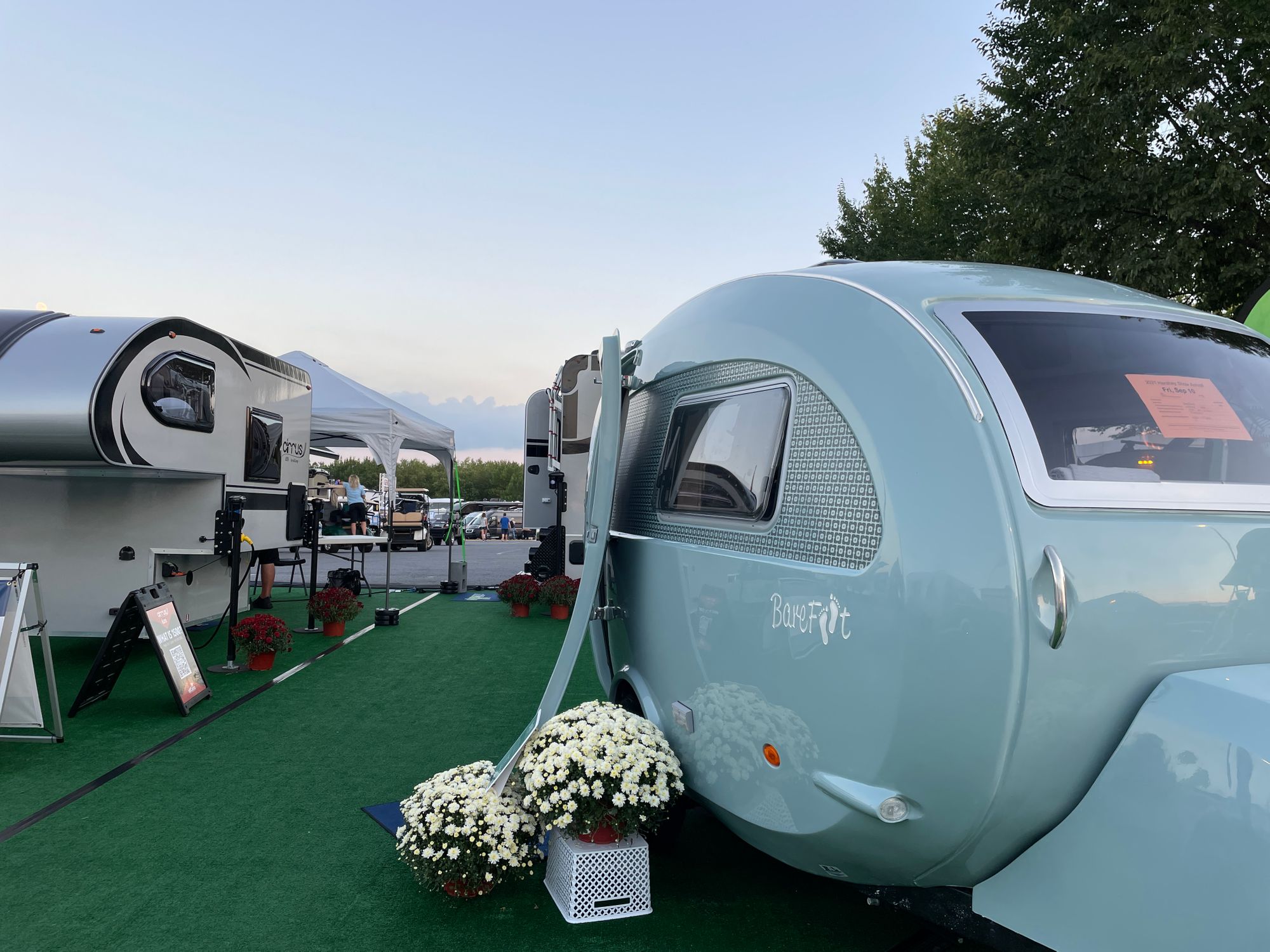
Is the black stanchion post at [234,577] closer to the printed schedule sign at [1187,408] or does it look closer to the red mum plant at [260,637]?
the red mum plant at [260,637]

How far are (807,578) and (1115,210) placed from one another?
10223 millimetres

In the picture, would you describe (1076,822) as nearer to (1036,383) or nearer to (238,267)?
(1036,383)

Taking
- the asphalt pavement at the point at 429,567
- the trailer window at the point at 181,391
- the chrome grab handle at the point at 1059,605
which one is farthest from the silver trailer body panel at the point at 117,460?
the chrome grab handle at the point at 1059,605

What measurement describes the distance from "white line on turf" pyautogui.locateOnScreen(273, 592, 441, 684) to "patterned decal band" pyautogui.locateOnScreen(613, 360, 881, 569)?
4.86 m

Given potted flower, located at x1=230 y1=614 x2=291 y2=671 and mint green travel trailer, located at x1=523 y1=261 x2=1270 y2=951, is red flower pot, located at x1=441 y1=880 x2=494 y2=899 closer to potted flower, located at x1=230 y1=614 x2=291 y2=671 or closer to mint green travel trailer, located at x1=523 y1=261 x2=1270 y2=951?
mint green travel trailer, located at x1=523 y1=261 x2=1270 y2=951

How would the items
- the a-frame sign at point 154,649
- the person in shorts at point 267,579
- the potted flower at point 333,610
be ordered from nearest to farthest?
the a-frame sign at point 154,649
the potted flower at point 333,610
the person in shorts at point 267,579

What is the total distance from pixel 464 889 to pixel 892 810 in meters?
1.80

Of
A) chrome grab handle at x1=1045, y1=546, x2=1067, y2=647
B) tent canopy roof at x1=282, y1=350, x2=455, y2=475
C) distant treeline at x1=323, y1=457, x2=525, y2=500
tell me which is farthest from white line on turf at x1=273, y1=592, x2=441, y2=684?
distant treeline at x1=323, y1=457, x2=525, y2=500

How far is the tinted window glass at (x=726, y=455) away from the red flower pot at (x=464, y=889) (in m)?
1.56

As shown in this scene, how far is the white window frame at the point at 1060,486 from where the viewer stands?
1.94 metres

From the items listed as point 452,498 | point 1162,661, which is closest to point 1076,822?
point 1162,661

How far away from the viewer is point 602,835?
10.0 ft

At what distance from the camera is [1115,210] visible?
10.3 meters

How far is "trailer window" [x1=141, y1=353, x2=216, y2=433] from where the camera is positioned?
6.52 metres
